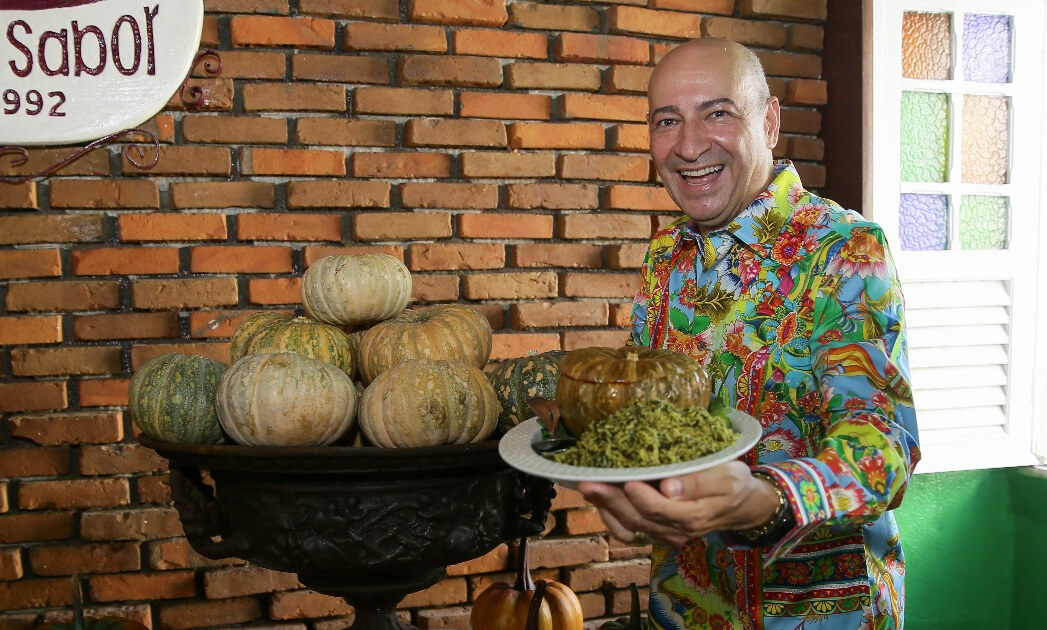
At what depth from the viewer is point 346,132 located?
7.95 ft

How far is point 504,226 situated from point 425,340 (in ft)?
3.21

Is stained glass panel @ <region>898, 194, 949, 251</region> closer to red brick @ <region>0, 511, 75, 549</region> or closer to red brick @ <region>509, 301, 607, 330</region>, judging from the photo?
red brick @ <region>509, 301, 607, 330</region>

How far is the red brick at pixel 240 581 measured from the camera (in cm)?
239

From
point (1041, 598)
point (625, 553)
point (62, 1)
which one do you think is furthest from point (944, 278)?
point (62, 1)

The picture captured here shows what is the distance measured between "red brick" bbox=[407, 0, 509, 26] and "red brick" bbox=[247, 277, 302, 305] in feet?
2.77

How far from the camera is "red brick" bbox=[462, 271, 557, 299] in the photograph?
8.31ft

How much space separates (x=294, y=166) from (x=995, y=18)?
2311mm

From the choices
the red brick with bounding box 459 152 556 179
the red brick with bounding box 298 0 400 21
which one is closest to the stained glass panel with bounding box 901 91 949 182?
the red brick with bounding box 459 152 556 179

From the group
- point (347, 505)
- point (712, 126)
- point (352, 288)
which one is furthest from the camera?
point (352, 288)

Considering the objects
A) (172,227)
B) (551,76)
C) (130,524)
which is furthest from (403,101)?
(130,524)

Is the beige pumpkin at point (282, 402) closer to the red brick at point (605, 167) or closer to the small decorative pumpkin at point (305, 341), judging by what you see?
the small decorative pumpkin at point (305, 341)

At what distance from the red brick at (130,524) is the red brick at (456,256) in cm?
98

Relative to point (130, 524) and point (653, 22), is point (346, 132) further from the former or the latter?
point (130, 524)

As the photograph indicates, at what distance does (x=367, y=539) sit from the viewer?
1.34 meters
